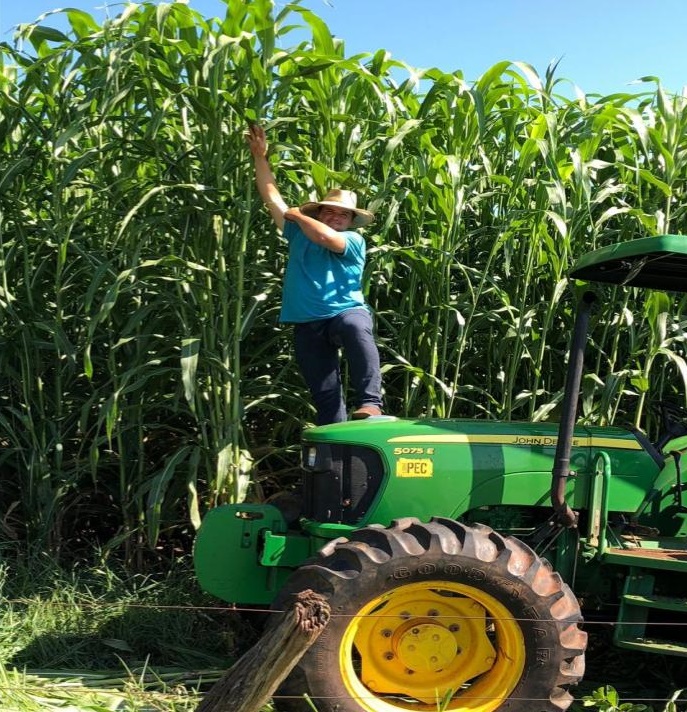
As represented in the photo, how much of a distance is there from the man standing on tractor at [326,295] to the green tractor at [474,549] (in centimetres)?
57

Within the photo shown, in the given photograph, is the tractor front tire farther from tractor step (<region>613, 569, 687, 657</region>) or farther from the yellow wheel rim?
tractor step (<region>613, 569, 687, 657</region>)

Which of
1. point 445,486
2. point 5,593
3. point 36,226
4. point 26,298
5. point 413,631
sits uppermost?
point 36,226

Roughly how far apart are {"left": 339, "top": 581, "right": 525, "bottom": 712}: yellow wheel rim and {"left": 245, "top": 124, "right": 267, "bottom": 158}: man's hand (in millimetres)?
2180

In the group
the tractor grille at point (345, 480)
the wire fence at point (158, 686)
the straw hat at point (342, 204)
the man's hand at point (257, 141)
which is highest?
the man's hand at point (257, 141)

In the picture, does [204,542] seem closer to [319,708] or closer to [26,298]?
[319,708]

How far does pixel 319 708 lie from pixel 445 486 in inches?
36.9

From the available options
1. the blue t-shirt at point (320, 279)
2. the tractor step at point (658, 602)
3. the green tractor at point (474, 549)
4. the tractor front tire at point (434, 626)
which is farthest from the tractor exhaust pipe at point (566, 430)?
the blue t-shirt at point (320, 279)

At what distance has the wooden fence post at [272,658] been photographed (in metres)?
2.26

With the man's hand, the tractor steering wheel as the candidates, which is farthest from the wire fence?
the man's hand

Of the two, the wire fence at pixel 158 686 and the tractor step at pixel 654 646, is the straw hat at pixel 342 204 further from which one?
the tractor step at pixel 654 646

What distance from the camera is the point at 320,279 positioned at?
389 cm

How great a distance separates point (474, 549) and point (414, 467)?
476 mm

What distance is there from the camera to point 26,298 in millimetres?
4621

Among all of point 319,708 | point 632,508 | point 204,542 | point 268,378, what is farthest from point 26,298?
point 632,508
